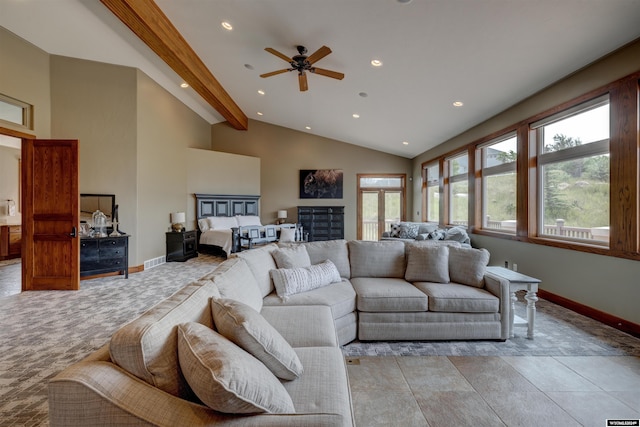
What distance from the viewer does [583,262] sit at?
331cm

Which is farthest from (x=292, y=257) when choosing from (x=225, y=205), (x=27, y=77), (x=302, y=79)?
(x=225, y=205)

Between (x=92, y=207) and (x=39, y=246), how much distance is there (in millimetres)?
987

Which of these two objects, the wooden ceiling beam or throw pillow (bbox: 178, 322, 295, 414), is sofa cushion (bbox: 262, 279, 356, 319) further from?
the wooden ceiling beam

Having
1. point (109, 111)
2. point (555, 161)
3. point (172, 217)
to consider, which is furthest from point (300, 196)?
point (555, 161)

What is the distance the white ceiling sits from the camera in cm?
279

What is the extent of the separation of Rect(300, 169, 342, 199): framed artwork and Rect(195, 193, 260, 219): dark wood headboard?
162 cm

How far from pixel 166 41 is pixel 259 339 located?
4681 mm

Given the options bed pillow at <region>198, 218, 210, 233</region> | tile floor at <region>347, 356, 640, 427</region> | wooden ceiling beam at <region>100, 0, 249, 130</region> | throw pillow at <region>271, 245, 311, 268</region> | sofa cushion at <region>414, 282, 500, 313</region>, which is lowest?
tile floor at <region>347, 356, 640, 427</region>

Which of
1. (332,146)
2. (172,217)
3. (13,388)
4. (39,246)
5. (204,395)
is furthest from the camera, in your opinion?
(332,146)

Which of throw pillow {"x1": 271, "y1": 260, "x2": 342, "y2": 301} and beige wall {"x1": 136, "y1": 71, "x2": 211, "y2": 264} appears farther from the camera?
beige wall {"x1": 136, "y1": 71, "x2": 211, "y2": 264}

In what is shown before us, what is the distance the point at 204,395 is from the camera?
36.0 inches

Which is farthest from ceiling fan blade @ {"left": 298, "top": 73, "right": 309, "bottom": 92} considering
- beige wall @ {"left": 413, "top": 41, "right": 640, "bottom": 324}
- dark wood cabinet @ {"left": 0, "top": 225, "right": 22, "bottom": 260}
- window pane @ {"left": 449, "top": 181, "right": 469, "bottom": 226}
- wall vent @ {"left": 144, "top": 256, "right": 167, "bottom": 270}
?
dark wood cabinet @ {"left": 0, "top": 225, "right": 22, "bottom": 260}

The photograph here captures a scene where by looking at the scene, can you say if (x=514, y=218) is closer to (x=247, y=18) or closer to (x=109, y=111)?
(x=247, y=18)

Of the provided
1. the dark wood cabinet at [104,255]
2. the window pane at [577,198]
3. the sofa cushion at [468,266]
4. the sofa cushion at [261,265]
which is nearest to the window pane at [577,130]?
the window pane at [577,198]
